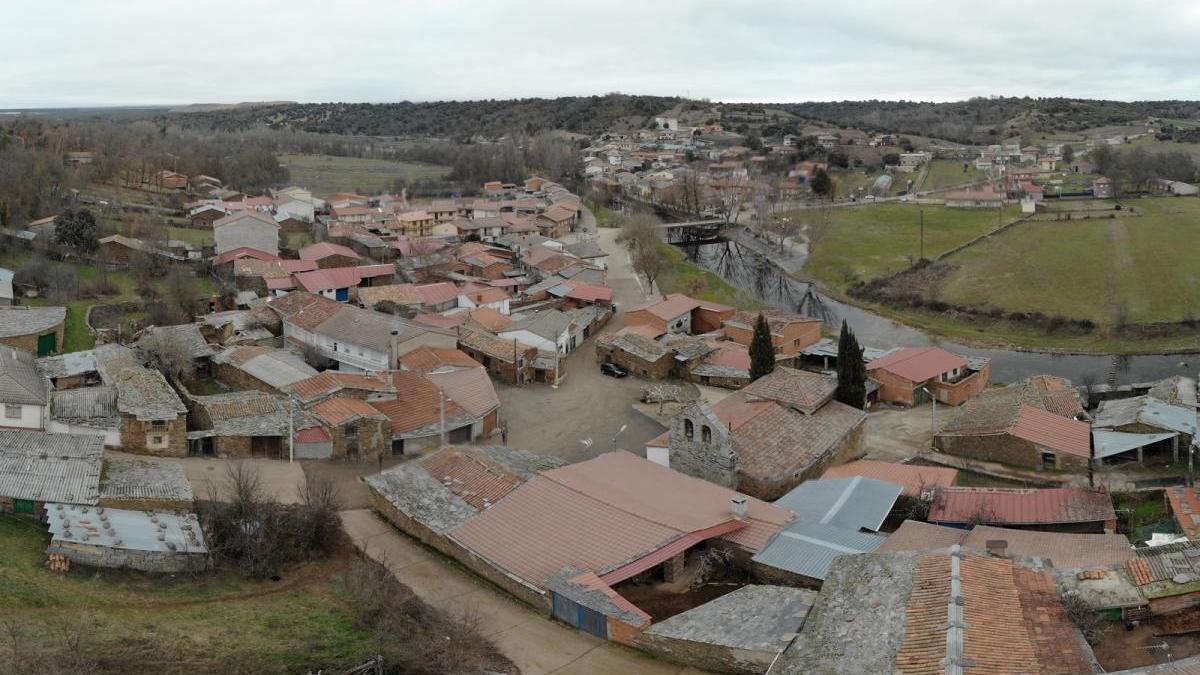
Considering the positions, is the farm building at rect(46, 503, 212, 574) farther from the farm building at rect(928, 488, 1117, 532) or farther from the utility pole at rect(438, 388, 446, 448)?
the farm building at rect(928, 488, 1117, 532)

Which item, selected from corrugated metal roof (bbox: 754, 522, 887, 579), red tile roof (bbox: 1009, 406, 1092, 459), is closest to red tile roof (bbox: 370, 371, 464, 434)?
corrugated metal roof (bbox: 754, 522, 887, 579)

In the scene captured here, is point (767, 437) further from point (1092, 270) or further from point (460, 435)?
point (1092, 270)

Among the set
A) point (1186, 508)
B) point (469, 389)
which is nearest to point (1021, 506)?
point (1186, 508)

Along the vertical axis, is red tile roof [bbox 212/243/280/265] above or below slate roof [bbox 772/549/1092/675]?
above

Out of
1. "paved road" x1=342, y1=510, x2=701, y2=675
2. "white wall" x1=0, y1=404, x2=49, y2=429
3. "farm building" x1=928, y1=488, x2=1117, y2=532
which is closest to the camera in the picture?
"paved road" x1=342, y1=510, x2=701, y2=675

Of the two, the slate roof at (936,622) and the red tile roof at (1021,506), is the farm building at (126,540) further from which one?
the red tile roof at (1021,506)

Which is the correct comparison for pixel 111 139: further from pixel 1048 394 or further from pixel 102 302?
pixel 1048 394

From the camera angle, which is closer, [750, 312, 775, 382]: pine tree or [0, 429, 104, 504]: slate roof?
[0, 429, 104, 504]: slate roof
